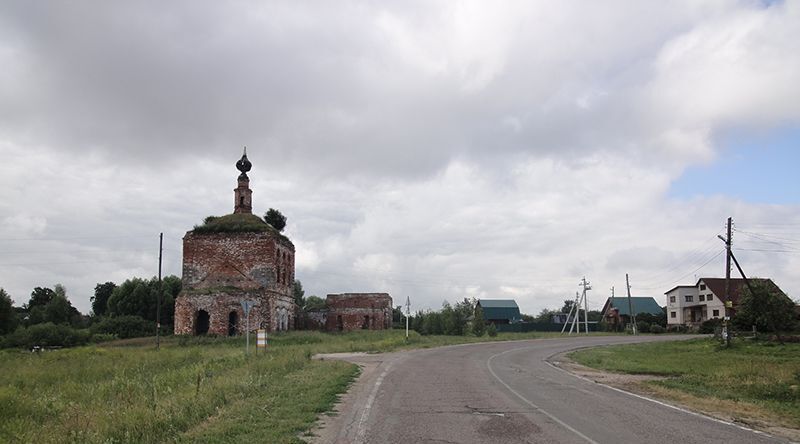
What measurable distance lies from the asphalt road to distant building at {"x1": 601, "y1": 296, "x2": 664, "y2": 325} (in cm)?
8242

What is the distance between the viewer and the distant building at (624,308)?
318 feet

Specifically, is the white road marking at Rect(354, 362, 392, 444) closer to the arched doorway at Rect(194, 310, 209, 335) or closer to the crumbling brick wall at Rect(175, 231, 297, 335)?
the crumbling brick wall at Rect(175, 231, 297, 335)

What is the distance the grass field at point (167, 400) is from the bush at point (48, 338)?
76.2ft

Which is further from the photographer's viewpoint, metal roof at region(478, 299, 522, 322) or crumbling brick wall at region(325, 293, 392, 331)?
metal roof at region(478, 299, 522, 322)

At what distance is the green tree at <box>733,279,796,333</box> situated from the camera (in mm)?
45219

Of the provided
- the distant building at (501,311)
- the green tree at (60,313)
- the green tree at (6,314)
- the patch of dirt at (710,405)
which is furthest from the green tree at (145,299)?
the patch of dirt at (710,405)

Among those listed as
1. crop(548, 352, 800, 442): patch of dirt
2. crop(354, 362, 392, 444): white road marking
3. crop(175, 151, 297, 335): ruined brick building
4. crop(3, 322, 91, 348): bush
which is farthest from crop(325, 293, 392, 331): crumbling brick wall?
crop(354, 362, 392, 444): white road marking

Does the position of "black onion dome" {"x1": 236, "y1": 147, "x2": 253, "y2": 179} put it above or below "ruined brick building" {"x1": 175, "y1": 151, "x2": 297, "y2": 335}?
above

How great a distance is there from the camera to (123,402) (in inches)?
579

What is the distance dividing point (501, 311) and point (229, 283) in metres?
67.8

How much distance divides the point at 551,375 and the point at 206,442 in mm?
14835

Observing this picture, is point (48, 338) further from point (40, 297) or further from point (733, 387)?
point (40, 297)

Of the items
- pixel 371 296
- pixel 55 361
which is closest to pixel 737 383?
pixel 55 361

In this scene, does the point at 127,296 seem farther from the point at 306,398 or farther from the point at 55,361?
the point at 306,398
